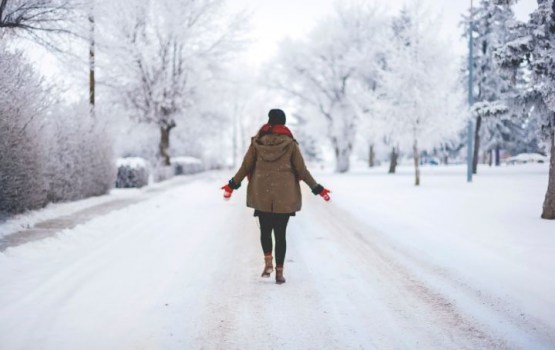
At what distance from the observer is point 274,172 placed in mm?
5312

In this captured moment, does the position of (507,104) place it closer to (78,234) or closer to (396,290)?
(396,290)

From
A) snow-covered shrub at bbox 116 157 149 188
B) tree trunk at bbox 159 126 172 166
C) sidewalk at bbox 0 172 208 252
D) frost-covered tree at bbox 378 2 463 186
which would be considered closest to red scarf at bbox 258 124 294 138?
sidewalk at bbox 0 172 208 252

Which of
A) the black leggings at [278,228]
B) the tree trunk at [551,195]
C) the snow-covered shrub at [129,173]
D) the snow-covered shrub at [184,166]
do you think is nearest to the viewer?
the black leggings at [278,228]

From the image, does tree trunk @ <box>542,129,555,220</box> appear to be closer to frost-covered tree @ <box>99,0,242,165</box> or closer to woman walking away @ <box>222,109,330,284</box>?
woman walking away @ <box>222,109,330,284</box>

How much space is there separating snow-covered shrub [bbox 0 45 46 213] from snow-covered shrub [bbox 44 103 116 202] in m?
1.14

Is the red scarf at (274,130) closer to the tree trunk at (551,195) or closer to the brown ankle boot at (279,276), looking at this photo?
the brown ankle boot at (279,276)

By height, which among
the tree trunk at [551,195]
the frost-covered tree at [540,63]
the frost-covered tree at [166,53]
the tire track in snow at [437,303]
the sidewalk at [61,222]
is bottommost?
the tire track in snow at [437,303]

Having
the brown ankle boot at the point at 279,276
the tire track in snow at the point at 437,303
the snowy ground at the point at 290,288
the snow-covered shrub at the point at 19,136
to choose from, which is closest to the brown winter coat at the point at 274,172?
the brown ankle boot at the point at 279,276

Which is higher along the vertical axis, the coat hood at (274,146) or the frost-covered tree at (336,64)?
the frost-covered tree at (336,64)

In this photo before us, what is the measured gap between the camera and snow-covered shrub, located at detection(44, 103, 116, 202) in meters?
12.2

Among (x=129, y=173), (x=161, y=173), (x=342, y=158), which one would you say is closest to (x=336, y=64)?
(x=342, y=158)

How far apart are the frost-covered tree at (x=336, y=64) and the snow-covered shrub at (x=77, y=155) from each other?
23.7 m

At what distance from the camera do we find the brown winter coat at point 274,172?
17.2 feet

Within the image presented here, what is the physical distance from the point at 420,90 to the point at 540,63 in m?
12.2
